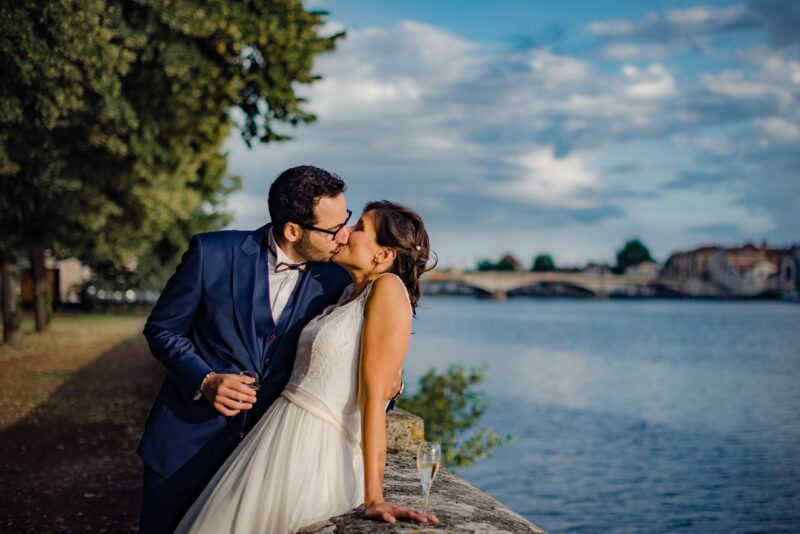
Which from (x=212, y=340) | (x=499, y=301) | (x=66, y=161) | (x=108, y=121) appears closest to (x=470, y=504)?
(x=212, y=340)

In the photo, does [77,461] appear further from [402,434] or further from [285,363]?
[285,363]

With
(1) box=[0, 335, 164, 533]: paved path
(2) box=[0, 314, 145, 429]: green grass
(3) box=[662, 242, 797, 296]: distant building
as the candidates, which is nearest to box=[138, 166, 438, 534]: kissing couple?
(1) box=[0, 335, 164, 533]: paved path

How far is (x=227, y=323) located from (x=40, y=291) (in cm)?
2530

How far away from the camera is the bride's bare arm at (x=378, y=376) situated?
3.24 meters

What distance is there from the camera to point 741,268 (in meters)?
167

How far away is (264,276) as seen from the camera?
3.65m

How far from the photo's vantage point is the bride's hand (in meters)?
3.25

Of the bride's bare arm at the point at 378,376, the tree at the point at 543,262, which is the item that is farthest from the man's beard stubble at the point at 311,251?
the tree at the point at 543,262

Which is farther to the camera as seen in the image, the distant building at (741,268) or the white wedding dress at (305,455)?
the distant building at (741,268)

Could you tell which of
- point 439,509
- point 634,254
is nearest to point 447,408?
point 439,509

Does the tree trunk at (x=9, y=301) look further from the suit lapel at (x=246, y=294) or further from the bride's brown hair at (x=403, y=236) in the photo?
the bride's brown hair at (x=403, y=236)

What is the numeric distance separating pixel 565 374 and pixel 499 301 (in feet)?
367

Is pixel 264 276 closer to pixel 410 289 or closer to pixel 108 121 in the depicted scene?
pixel 410 289

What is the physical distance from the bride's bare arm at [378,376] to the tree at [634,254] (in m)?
178
